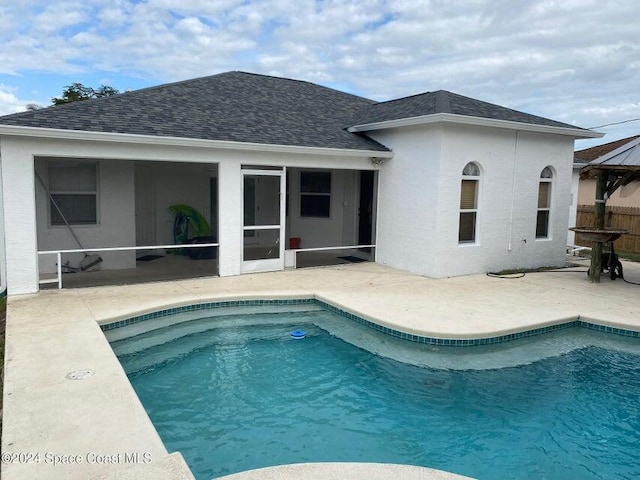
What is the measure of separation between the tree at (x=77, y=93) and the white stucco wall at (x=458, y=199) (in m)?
24.7

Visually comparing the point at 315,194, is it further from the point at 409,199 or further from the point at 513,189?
the point at 513,189

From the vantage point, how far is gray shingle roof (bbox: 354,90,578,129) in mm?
11172

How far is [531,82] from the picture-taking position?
25453mm

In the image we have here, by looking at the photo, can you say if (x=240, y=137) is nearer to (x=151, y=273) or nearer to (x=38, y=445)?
(x=151, y=273)

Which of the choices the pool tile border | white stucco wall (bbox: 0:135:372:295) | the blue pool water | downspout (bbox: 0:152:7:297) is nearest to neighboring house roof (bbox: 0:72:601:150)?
white stucco wall (bbox: 0:135:372:295)

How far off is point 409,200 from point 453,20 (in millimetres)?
6960

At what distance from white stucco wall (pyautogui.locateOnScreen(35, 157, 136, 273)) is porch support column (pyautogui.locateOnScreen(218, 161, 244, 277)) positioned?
2.73 metres

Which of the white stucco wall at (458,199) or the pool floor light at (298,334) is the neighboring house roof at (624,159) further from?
the pool floor light at (298,334)

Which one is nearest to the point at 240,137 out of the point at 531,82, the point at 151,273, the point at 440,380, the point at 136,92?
the point at 136,92

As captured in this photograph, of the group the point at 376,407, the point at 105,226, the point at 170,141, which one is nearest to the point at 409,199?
the point at 170,141

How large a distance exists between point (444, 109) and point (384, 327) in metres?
5.71

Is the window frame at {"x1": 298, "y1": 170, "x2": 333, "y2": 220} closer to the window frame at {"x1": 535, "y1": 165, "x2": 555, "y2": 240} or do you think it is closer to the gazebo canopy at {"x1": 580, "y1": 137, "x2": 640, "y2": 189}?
the window frame at {"x1": 535, "y1": 165, "x2": 555, "y2": 240}

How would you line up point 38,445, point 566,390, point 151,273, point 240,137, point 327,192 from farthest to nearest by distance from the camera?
point 327,192, point 151,273, point 240,137, point 566,390, point 38,445

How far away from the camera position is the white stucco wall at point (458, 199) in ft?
36.2
